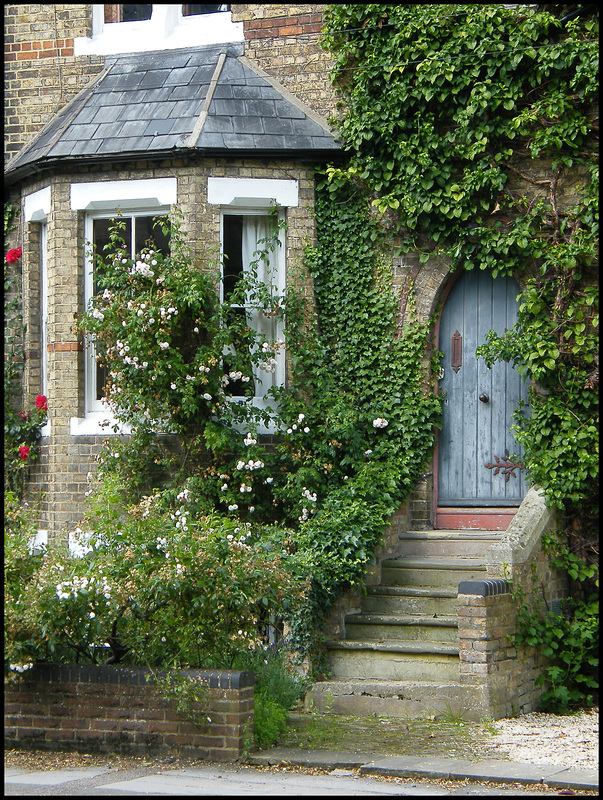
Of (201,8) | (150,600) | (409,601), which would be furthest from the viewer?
(201,8)

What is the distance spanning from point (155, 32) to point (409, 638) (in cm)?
724

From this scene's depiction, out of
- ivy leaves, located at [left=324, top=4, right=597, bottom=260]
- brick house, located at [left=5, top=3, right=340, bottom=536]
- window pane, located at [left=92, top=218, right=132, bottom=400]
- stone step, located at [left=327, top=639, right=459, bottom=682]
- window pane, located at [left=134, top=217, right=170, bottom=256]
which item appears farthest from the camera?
window pane, located at [left=92, top=218, right=132, bottom=400]

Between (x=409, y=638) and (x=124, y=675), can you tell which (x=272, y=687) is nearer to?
(x=124, y=675)

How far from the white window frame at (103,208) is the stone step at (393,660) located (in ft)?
10.6

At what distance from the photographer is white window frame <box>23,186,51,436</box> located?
36.6 feet

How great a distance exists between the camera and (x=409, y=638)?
8.98 metres

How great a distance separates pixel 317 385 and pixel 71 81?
4.67 m

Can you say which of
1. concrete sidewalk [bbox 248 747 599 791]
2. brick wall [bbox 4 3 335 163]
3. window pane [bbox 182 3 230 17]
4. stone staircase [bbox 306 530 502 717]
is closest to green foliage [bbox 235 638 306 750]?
concrete sidewalk [bbox 248 747 599 791]

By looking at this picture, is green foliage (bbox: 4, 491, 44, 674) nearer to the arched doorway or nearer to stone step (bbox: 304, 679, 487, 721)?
stone step (bbox: 304, 679, 487, 721)

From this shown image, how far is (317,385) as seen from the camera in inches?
405

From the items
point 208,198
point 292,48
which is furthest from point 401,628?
point 292,48

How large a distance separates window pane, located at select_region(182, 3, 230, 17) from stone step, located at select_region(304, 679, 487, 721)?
738 cm

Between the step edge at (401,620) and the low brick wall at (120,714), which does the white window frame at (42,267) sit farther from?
the low brick wall at (120,714)

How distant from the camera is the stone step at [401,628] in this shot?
348 inches
